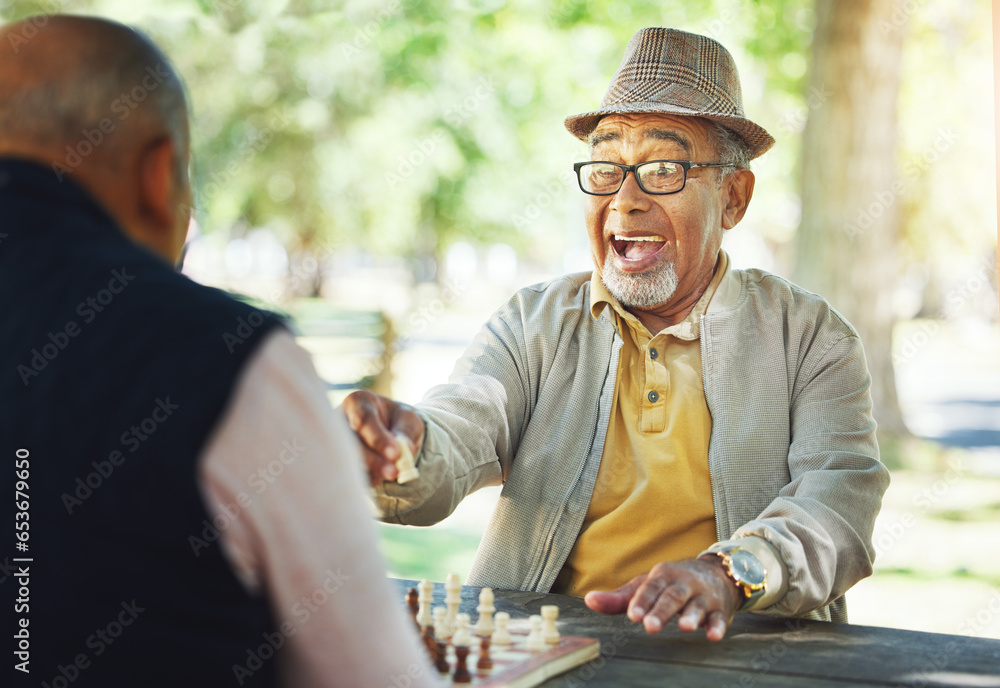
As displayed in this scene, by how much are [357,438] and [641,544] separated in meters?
0.93

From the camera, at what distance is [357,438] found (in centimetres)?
240

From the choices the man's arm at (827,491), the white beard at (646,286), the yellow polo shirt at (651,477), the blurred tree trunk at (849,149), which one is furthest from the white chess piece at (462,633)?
the blurred tree trunk at (849,149)

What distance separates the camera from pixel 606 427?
9.70 ft

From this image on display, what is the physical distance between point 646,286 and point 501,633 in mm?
1373

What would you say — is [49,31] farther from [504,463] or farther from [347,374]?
[347,374]

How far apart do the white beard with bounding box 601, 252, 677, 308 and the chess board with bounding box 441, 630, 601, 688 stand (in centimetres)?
128

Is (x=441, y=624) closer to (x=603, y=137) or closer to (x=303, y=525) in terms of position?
(x=303, y=525)

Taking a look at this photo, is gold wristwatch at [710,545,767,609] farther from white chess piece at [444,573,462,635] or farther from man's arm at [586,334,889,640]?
white chess piece at [444,573,462,635]

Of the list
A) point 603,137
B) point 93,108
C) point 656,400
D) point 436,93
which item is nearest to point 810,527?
point 656,400

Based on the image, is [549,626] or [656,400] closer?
[549,626]

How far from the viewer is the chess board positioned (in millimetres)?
1812

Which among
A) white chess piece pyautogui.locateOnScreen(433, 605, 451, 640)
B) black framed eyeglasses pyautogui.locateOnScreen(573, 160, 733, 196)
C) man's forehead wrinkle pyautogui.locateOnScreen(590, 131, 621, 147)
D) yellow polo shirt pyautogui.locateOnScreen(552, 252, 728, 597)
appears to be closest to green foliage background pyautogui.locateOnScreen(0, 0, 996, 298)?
man's forehead wrinkle pyautogui.locateOnScreen(590, 131, 621, 147)

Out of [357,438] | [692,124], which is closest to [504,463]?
[357,438]

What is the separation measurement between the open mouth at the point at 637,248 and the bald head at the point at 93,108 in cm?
190
